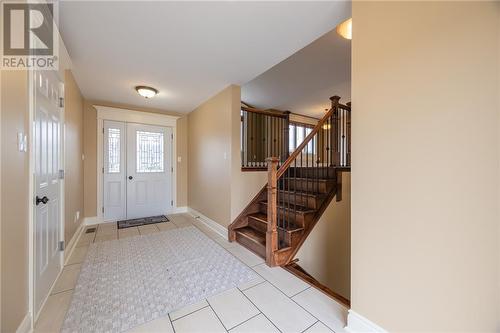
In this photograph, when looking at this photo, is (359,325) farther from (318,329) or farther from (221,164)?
(221,164)

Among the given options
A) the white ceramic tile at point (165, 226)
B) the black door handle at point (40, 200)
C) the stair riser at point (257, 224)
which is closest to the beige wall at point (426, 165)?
the stair riser at point (257, 224)

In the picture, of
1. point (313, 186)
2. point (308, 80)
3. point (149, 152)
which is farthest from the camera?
point (149, 152)

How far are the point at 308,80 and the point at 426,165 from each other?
121 inches

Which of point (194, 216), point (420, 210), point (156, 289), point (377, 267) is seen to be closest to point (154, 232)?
point (194, 216)

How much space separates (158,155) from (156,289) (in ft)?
10.8

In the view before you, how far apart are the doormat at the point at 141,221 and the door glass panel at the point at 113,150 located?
1088 mm

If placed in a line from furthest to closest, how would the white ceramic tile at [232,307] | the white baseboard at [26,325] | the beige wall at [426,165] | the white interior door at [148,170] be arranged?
the white interior door at [148,170], the white ceramic tile at [232,307], the white baseboard at [26,325], the beige wall at [426,165]

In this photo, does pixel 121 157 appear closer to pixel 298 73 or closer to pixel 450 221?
pixel 298 73

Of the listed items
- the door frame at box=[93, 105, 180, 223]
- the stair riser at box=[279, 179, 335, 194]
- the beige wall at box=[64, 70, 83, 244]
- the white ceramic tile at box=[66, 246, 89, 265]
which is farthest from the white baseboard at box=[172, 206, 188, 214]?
the stair riser at box=[279, 179, 335, 194]

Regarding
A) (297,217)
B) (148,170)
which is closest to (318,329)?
(297,217)

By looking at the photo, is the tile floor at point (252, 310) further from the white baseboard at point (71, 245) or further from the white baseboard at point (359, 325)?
the white baseboard at point (71, 245)

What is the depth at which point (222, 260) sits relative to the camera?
8.10ft

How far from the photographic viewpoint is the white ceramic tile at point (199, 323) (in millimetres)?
1430

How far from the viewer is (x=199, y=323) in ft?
4.89
